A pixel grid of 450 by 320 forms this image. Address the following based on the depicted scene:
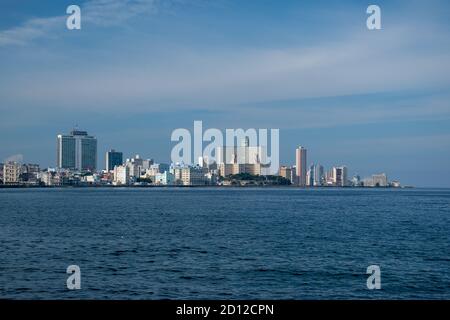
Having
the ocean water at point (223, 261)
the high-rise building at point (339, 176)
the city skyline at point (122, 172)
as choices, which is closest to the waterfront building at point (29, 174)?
the city skyline at point (122, 172)

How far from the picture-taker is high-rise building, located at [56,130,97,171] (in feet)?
345

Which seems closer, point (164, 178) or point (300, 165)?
point (300, 165)

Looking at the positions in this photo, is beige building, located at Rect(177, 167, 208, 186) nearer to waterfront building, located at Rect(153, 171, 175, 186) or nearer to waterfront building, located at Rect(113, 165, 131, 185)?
waterfront building, located at Rect(153, 171, 175, 186)

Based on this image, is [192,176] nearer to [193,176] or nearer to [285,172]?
[193,176]

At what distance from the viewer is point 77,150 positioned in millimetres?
109375

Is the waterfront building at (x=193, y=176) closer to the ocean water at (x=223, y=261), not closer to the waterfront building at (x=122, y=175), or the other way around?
the waterfront building at (x=122, y=175)

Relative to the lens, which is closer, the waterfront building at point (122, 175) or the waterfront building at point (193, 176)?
the waterfront building at point (193, 176)

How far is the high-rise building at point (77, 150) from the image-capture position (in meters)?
105

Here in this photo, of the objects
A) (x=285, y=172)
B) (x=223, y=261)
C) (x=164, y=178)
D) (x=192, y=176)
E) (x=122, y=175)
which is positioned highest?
(x=285, y=172)

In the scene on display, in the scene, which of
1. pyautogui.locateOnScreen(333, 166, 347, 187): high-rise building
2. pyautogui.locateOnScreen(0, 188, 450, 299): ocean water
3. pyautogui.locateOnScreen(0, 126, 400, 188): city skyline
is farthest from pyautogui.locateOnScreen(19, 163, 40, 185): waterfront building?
pyautogui.locateOnScreen(0, 188, 450, 299): ocean water

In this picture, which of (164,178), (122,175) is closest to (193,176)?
(164,178)

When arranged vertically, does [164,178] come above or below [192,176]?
below
